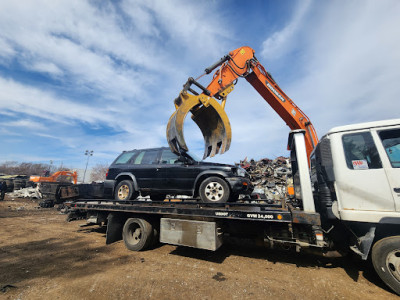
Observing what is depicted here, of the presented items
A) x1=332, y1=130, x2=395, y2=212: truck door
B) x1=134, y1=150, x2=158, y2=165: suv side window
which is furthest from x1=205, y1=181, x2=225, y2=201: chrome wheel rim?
x1=332, y1=130, x2=395, y2=212: truck door

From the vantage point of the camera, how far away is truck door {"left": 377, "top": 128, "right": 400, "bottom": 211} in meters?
2.73

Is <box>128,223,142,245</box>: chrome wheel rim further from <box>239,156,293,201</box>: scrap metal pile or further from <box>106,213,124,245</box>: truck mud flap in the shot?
<box>239,156,293,201</box>: scrap metal pile

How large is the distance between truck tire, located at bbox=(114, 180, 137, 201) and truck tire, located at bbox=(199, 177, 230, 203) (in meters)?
2.30

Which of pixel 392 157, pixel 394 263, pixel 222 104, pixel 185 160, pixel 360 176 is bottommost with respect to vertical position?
pixel 394 263

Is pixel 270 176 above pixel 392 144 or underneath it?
above

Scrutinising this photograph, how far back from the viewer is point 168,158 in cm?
585

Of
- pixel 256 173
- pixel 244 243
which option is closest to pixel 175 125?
pixel 244 243

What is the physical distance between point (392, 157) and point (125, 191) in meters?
6.12

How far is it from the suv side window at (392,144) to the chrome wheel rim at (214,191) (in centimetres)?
303

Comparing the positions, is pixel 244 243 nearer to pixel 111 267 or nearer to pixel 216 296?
pixel 216 296

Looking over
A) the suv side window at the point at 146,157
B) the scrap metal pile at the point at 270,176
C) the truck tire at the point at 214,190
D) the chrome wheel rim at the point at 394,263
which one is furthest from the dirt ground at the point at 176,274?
the scrap metal pile at the point at 270,176

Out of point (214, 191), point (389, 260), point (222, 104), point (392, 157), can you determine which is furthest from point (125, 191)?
point (392, 157)

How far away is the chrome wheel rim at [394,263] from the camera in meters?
2.68

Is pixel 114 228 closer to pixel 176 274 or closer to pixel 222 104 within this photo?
pixel 176 274
